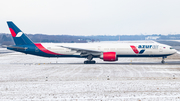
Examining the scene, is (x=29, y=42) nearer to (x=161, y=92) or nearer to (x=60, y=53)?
(x=60, y=53)

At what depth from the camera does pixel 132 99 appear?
1409cm

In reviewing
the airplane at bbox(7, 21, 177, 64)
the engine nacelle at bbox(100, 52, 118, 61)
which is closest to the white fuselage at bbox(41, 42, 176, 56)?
the airplane at bbox(7, 21, 177, 64)

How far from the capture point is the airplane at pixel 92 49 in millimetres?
38844

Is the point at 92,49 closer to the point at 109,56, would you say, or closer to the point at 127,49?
the point at 109,56

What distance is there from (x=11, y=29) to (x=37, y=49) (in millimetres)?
6133

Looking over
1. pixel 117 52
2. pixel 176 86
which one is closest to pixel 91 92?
pixel 176 86

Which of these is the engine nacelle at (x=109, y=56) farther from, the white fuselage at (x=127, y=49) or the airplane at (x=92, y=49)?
the white fuselage at (x=127, y=49)

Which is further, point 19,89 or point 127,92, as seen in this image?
point 19,89

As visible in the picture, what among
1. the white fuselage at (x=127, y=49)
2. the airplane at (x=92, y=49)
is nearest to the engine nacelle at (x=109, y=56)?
the airplane at (x=92, y=49)

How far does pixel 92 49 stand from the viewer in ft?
131

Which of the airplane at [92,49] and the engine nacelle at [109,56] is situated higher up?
the airplane at [92,49]

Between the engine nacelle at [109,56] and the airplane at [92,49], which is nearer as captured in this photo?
the engine nacelle at [109,56]

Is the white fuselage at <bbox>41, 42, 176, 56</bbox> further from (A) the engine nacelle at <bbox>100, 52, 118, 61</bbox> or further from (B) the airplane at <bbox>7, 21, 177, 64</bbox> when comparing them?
(A) the engine nacelle at <bbox>100, 52, 118, 61</bbox>

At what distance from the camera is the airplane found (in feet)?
127
